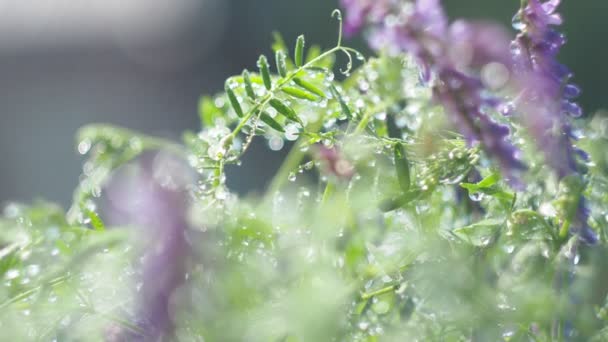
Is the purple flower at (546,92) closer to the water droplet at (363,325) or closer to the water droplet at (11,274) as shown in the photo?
the water droplet at (363,325)

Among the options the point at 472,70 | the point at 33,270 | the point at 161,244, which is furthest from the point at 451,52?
the point at 33,270

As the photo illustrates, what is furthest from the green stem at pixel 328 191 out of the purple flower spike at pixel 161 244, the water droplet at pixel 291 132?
the purple flower spike at pixel 161 244

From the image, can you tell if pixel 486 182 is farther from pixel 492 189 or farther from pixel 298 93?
pixel 298 93

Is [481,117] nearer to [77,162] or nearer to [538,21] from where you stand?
[538,21]

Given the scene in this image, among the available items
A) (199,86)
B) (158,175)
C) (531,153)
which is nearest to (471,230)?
(531,153)

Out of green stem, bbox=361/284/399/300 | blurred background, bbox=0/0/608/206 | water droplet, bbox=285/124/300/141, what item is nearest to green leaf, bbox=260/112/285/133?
water droplet, bbox=285/124/300/141

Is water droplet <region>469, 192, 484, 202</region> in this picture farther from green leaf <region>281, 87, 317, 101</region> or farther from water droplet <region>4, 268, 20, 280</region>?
water droplet <region>4, 268, 20, 280</region>
